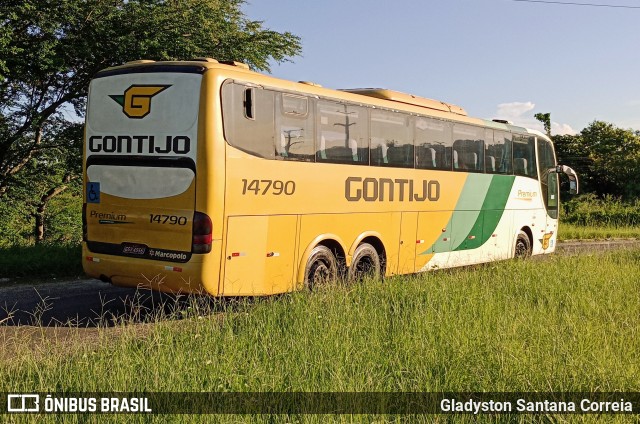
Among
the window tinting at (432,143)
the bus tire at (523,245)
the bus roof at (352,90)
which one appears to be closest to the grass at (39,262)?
the bus roof at (352,90)

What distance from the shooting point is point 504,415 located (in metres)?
4.76

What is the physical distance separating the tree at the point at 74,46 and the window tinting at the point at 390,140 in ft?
32.7

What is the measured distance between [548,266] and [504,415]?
729 centimetres

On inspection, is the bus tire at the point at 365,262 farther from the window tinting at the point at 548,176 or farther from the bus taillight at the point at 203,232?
the window tinting at the point at 548,176

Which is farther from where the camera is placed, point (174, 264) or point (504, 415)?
point (174, 264)

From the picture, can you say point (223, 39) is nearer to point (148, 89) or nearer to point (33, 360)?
point (148, 89)

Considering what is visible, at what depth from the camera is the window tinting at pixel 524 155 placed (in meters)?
15.1

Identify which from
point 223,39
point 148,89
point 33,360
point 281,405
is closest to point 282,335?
point 281,405

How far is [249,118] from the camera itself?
8500mm

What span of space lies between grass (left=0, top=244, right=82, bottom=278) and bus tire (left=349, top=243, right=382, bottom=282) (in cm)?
625

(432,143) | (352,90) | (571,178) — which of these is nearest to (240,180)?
(352,90)

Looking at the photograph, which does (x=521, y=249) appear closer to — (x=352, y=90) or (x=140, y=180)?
(x=352, y=90)

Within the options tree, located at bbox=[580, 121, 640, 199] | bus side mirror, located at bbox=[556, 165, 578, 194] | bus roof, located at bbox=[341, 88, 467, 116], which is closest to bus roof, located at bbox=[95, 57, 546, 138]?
bus roof, located at bbox=[341, 88, 467, 116]

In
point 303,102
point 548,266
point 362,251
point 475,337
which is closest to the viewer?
point 475,337
